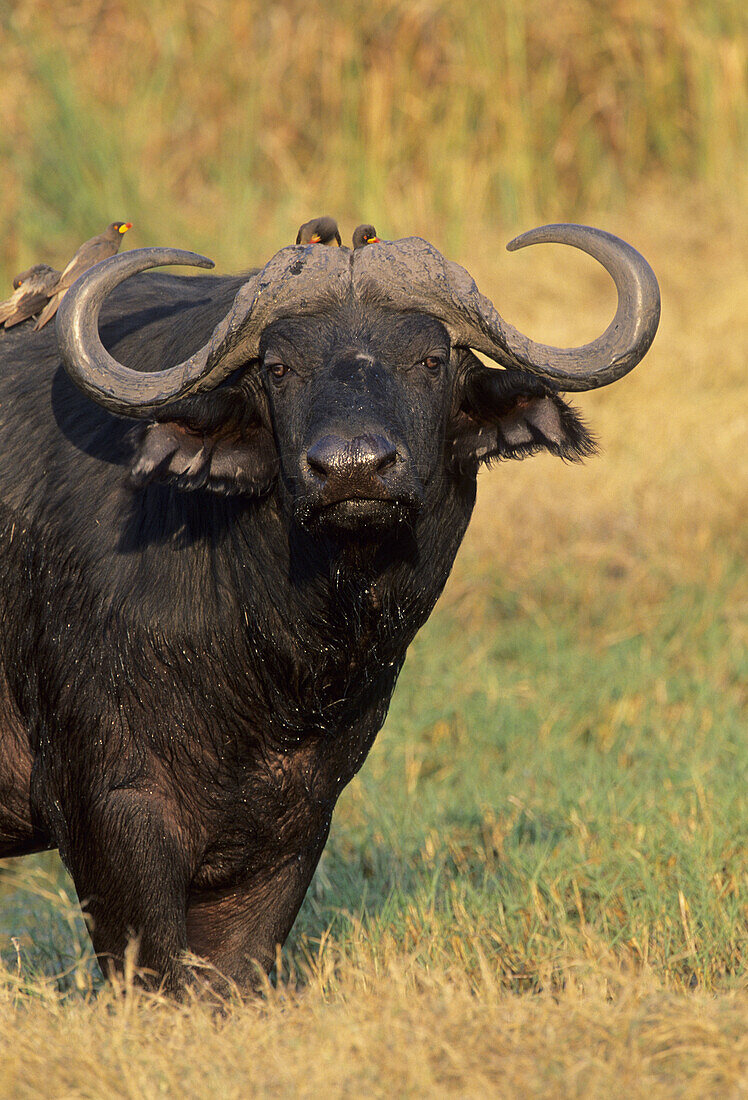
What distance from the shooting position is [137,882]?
350 centimetres

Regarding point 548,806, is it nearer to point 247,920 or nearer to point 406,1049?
point 247,920

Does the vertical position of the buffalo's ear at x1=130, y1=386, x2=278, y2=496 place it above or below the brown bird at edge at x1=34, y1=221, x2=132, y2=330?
below

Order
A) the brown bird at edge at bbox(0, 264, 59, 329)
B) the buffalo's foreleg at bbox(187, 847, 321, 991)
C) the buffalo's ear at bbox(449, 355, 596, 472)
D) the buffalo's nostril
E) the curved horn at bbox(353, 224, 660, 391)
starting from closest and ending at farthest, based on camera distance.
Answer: the buffalo's nostril, the curved horn at bbox(353, 224, 660, 391), the buffalo's ear at bbox(449, 355, 596, 472), the buffalo's foreleg at bbox(187, 847, 321, 991), the brown bird at edge at bbox(0, 264, 59, 329)

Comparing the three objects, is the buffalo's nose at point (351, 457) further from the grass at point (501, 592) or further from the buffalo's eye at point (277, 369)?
the grass at point (501, 592)

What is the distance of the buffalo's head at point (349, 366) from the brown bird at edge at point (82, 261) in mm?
690

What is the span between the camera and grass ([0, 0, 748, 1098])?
9.29 feet

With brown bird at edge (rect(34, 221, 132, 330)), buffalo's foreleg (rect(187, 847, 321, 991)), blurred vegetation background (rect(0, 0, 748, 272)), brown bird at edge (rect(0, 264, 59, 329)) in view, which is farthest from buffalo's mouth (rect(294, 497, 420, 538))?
blurred vegetation background (rect(0, 0, 748, 272))

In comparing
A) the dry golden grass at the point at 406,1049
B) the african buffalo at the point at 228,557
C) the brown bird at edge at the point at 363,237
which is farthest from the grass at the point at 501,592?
the brown bird at edge at the point at 363,237

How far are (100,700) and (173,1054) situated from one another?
1.01 m

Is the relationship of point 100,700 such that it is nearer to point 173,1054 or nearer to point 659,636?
point 173,1054

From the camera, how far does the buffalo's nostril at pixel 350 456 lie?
2.98 metres

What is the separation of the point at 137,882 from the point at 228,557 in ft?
2.63

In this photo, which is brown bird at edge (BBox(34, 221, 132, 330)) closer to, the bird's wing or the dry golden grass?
the bird's wing

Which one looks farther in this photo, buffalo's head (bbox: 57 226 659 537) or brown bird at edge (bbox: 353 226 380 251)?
brown bird at edge (bbox: 353 226 380 251)
